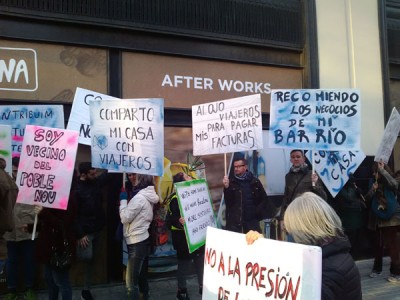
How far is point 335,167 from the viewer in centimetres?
690

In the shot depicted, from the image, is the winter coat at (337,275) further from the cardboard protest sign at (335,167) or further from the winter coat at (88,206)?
the cardboard protest sign at (335,167)

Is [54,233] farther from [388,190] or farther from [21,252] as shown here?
[388,190]

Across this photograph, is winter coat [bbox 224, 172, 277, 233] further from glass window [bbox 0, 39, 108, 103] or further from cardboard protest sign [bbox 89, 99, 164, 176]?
glass window [bbox 0, 39, 108, 103]

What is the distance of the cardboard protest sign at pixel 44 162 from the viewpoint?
182 inches

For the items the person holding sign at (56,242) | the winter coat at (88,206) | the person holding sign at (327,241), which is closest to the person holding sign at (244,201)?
the winter coat at (88,206)

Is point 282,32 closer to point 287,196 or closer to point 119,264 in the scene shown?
point 287,196

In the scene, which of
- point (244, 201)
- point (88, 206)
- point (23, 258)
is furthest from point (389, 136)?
point (23, 258)

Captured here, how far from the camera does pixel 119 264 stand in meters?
6.14

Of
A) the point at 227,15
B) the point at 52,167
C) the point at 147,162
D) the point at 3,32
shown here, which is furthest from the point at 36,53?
the point at 227,15

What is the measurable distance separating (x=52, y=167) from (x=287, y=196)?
310cm

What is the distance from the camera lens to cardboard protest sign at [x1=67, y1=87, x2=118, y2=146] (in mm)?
5395

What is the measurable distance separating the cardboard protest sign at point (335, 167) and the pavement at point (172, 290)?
145cm

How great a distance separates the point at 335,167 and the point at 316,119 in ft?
6.08

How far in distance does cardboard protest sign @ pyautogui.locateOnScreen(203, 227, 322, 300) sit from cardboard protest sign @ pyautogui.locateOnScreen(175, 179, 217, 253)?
212 cm
